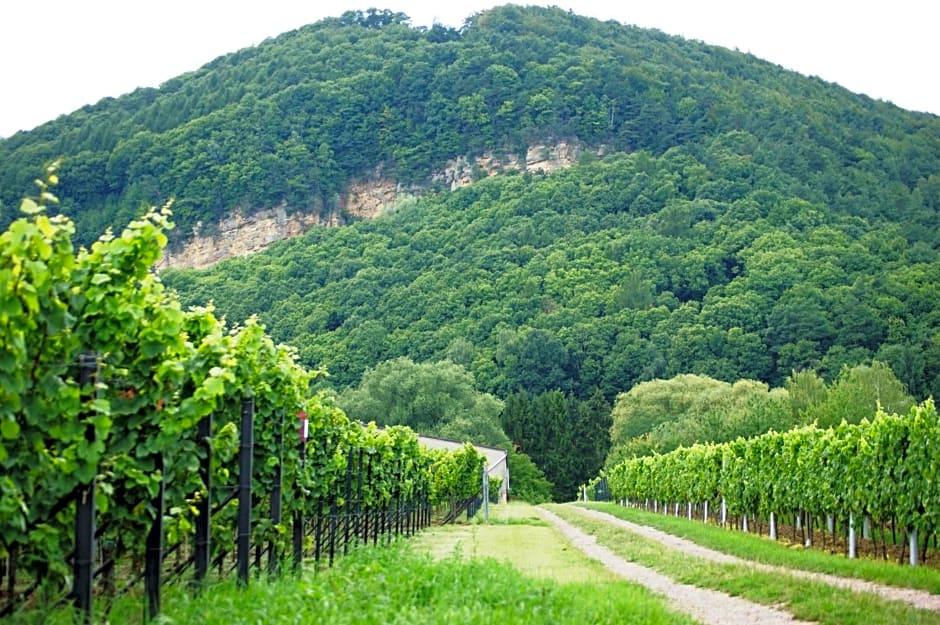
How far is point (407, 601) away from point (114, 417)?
3660mm

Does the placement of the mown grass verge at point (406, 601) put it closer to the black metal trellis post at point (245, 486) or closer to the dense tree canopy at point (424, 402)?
the black metal trellis post at point (245, 486)

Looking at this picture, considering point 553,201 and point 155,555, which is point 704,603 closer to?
point 155,555

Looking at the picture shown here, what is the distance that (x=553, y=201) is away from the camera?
125 metres

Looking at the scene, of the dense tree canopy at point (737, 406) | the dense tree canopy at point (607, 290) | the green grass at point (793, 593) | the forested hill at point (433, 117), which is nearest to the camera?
the green grass at point (793, 593)

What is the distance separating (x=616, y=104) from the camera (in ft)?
524

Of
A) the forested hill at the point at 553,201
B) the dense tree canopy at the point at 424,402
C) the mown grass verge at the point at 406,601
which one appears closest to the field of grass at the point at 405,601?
the mown grass verge at the point at 406,601

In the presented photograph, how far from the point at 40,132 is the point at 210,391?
118 metres

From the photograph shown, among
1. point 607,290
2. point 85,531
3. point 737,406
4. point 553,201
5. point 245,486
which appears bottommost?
point 85,531

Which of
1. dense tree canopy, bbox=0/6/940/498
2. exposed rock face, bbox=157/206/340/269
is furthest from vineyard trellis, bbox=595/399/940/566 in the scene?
exposed rock face, bbox=157/206/340/269

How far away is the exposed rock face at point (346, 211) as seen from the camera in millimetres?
139500

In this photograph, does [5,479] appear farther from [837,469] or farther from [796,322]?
[796,322]

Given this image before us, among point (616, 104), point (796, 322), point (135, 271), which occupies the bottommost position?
point (135, 271)

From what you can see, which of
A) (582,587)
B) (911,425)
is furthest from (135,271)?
(911,425)

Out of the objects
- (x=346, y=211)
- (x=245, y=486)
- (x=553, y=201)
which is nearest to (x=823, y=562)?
(x=245, y=486)
